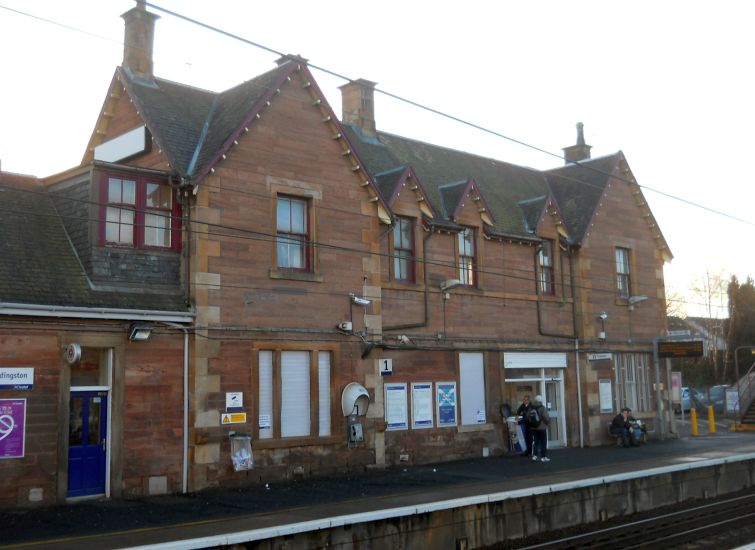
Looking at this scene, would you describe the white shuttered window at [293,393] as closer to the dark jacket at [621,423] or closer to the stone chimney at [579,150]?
the dark jacket at [621,423]

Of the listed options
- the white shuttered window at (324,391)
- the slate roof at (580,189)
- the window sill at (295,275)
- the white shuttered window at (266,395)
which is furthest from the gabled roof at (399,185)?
the slate roof at (580,189)

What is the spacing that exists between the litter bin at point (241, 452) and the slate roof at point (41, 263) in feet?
10.0

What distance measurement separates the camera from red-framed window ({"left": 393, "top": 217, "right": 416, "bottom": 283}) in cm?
2416

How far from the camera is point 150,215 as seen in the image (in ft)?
63.2

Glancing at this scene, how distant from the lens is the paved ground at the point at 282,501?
1377 centimetres

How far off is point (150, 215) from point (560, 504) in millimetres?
10667

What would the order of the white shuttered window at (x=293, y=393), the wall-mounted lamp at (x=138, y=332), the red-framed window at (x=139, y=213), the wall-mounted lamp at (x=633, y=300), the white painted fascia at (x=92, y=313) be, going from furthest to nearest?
1. the wall-mounted lamp at (x=633, y=300)
2. the white shuttered window at (x=293, y=393)
3. the red-framed window at (x=139, y=213)
4. the wall-mounted lamp at (x=138, y=332)
5. the white painted fascia at (x=92, y=313)

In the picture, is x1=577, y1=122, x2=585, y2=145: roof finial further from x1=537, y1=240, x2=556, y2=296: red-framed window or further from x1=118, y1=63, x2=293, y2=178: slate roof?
x1=118, y1=63, x2=293, y2=178: slate roof

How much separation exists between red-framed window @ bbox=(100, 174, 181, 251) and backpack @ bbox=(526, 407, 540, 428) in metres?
10.6

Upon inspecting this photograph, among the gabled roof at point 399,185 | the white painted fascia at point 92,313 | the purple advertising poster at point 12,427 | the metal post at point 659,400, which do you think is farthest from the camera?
the metal post at point 659,400

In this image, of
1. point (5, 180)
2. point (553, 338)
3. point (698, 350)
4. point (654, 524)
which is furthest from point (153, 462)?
point (698, 350)

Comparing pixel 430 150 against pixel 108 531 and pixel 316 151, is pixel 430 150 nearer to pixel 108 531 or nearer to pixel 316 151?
pixel 316 151

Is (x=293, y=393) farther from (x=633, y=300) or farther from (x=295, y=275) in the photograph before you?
(x=633, y=300)

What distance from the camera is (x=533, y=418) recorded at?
23828 millimetres
